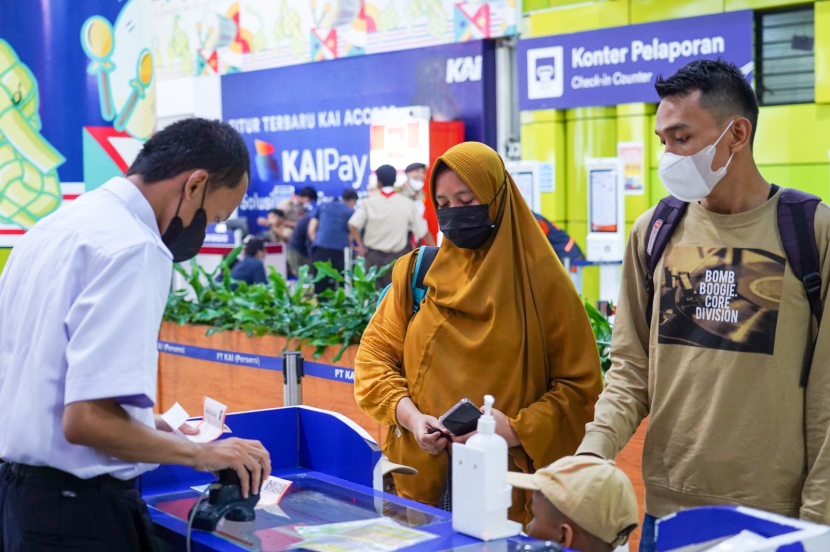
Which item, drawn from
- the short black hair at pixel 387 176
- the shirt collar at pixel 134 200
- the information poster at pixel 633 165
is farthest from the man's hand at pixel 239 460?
the information poster at pixel 633 165

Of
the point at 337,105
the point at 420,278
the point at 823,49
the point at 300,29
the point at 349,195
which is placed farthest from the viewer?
the point at 300,29

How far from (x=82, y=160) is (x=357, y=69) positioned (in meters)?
7.65

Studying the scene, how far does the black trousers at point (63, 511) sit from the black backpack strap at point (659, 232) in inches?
51.2

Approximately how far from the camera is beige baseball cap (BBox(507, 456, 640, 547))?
1798 millimetres

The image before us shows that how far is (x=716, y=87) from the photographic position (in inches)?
85.3

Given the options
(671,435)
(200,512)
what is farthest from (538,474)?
(200,512)

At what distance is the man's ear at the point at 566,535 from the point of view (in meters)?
1.84

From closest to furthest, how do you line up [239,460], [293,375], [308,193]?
[239,460]
[293,375]
[308,193]

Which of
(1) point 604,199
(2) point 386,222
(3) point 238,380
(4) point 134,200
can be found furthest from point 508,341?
(2) point 386,222

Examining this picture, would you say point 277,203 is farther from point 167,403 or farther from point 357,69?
point 167,403

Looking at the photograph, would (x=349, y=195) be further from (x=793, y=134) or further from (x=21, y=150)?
(x=21, y=150)

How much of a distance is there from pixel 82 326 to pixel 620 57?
26.6 ft

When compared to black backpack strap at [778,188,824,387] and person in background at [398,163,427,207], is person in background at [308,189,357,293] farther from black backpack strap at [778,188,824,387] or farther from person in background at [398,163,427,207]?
black backpack strap at [778,188,824,387]

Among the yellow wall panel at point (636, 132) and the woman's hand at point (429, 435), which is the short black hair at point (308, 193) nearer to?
the yellow wall panel at point (636, 132)
